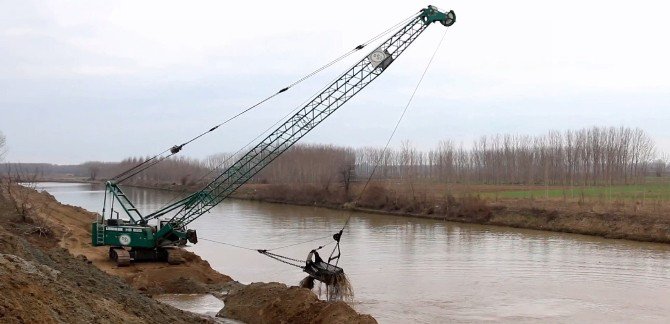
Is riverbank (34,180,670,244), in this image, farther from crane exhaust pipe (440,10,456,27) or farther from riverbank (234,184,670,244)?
crane exhaust pipe (440,10,456,27)

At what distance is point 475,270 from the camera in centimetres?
2327

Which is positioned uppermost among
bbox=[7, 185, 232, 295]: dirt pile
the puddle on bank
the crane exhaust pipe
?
the crane exhaust pipe

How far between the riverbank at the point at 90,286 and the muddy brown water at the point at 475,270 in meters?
3.09

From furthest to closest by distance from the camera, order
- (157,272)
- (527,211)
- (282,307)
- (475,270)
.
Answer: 1. (527,211)
2. (475,270)
3. (157,272)
4. (282,307)

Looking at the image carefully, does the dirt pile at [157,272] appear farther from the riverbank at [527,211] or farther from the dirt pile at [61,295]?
the riverbank at [527,211]

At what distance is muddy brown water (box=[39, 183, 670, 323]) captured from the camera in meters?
16.9

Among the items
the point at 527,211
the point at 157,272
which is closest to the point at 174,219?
the point at 157,272

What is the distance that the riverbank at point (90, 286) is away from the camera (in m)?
8.23

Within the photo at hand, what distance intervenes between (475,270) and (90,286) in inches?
608

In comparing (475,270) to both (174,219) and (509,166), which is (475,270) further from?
(509,166)

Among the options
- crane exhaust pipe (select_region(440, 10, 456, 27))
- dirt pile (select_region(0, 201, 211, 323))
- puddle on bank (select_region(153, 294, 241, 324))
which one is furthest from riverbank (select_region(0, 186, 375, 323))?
crane exhaust pipe (select_region(440, 10, 456, 27))

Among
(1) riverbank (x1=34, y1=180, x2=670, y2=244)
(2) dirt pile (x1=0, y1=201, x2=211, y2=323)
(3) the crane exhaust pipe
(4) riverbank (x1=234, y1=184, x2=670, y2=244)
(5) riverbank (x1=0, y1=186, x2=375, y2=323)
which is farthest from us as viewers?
(1) riverbank (x1=34, y1=180, x2=670, y2=244)

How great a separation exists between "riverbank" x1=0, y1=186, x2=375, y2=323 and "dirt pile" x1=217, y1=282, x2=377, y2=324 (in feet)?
0.10

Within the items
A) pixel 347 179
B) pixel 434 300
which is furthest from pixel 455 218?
pixel 434 300
